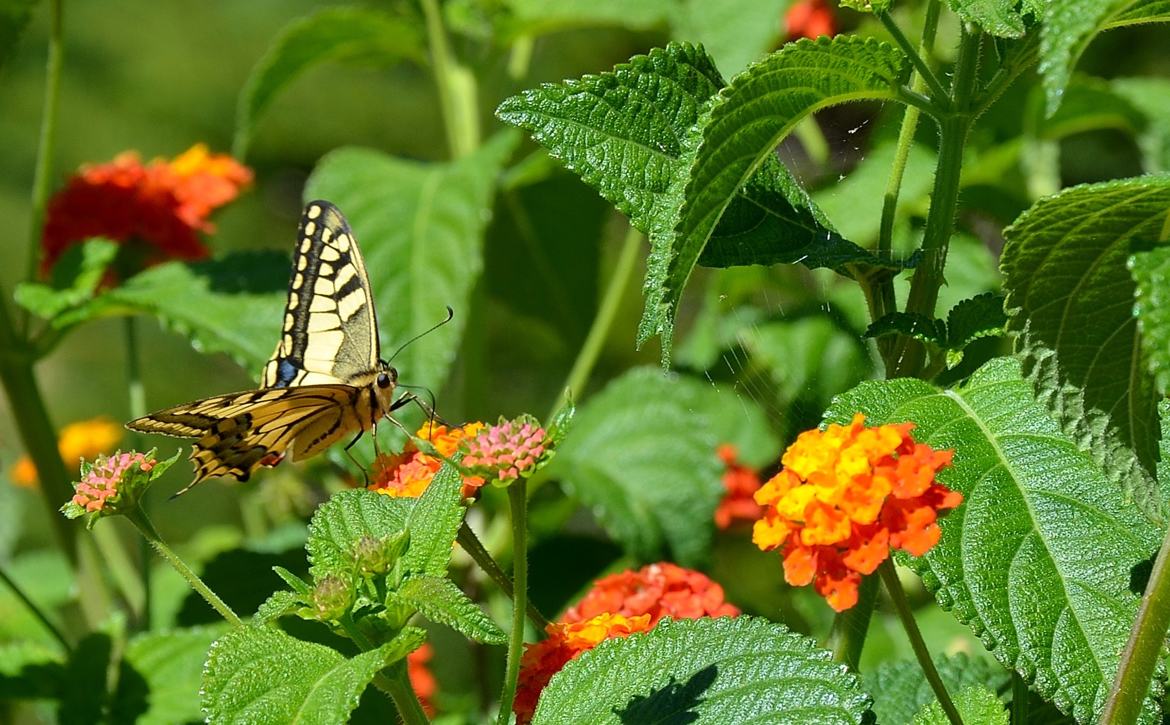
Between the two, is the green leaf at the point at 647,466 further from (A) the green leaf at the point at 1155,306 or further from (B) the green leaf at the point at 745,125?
(A) the green leaf at the point at 1155,306

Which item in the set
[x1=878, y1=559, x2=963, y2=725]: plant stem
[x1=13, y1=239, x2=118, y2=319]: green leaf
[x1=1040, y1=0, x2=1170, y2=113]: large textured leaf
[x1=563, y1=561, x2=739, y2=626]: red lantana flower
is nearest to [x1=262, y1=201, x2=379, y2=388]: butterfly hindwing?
[x1=13, y1=239, x2=118, y2=319]: green leaf

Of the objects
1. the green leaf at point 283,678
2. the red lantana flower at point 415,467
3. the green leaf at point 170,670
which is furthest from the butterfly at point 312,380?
the green leaf at point 283,678

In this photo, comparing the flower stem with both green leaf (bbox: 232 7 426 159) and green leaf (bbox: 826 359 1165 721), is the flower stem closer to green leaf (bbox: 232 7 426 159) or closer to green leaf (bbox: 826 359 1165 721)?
green leaf (bbox: 826 359 1165 721)

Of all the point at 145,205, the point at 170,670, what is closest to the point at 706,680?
the point at 170,670

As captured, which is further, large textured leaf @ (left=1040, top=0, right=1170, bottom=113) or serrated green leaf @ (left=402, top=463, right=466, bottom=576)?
serrated green leaf @ (left=402, top=463, right=466, bottom=576)

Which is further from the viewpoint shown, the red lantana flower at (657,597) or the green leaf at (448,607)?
the red lantana flower at (657,597)

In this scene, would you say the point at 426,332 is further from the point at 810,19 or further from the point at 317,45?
the point at 810,19
